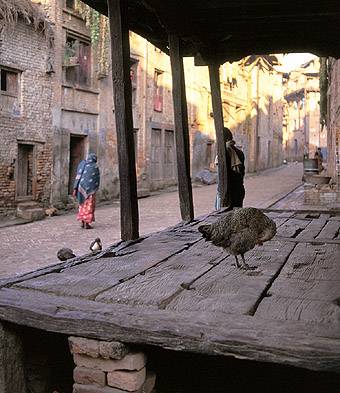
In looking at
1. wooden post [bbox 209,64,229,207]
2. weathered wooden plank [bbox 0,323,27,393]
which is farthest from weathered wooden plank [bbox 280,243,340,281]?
wooden post [bbox 209,64,229,207]

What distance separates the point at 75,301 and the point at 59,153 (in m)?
15.4

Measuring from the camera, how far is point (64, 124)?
18328 mm

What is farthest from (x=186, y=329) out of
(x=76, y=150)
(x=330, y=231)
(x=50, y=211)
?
(x=76, y=150)

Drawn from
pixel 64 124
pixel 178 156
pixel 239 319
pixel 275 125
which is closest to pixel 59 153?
pixel 64 124

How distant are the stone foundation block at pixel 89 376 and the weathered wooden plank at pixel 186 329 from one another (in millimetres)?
206

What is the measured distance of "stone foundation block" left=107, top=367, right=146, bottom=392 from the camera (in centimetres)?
281

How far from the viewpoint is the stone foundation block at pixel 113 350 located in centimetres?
282

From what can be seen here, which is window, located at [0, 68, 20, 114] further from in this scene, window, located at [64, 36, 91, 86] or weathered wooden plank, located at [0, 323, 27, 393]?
weathered wooden plank, located at [0, 323, 27, 393]

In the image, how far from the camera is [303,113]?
184 ft

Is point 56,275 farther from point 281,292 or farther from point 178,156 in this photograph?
point 178,156

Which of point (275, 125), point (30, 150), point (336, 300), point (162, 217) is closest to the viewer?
point (336, 300)

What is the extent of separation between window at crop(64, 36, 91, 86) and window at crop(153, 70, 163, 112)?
4.87 m

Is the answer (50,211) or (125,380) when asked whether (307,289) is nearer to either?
(125,380)

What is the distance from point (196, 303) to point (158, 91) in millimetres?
21963
